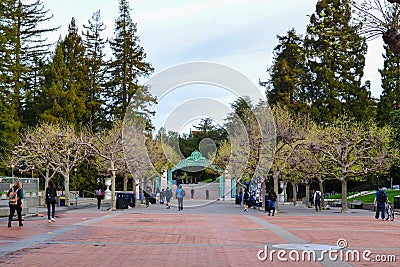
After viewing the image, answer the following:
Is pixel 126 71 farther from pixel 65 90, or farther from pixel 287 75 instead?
pixel 287 75

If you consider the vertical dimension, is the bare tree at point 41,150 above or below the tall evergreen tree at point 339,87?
below

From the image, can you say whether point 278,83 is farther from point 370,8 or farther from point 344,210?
point 370,8

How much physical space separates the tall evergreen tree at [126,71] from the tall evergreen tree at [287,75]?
1442 cm

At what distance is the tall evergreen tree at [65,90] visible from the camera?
2330 inches

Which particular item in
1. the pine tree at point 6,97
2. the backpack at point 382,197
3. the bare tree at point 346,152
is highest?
the pine tree at point 6,97

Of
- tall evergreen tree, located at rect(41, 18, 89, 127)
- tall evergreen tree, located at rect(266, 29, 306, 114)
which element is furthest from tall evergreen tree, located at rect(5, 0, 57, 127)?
tall evergreen tree, located at rect(266, 29, 306, 114)

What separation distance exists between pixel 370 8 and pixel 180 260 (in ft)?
23.1

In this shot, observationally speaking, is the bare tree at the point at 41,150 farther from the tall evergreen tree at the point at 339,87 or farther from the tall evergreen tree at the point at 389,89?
the tall evergreen tree at the point at 389,89

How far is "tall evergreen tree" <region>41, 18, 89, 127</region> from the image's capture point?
59188mm

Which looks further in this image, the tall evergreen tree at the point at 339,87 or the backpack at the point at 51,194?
the tall evergreen tree at the point at 339,87

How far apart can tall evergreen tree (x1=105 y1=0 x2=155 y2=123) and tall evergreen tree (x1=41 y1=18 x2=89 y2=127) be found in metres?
3.54

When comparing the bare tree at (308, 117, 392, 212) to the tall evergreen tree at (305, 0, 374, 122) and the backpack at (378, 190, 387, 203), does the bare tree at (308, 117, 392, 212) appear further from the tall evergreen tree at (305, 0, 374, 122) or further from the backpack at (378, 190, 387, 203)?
the tall evergreen tree at (305, 0, 374, 122)

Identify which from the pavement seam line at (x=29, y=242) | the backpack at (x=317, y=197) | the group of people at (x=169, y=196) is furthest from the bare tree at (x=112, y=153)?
the pavement seam line at (x=29, y=242)

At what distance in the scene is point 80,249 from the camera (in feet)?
46.3
